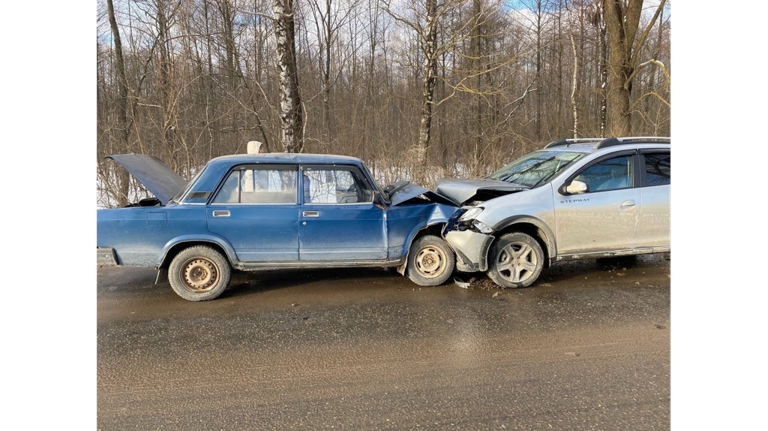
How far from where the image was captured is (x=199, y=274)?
527 cm

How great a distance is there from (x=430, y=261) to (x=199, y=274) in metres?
3.00

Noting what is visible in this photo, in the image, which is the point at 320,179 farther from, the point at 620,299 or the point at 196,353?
the point at 620,299

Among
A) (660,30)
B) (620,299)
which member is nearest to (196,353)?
(620,299)

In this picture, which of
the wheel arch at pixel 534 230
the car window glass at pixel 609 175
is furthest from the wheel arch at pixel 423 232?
the car window glass at pixel 609 175

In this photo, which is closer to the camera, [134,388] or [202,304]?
[134,388]

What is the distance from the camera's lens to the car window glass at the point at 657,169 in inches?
226

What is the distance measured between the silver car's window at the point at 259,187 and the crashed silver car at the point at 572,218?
221cm

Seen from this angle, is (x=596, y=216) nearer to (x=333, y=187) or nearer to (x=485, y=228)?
(x=485, y=228)

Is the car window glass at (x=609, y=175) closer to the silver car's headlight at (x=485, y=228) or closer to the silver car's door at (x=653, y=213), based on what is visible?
the silver car's door at (x=653, y=213)

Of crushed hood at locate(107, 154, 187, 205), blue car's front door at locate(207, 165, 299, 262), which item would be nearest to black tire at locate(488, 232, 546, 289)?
blue car's front door at locate(207, 165, 299, 262)

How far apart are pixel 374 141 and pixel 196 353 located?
1357 cm

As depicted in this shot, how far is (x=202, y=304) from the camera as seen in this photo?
16.7ft
